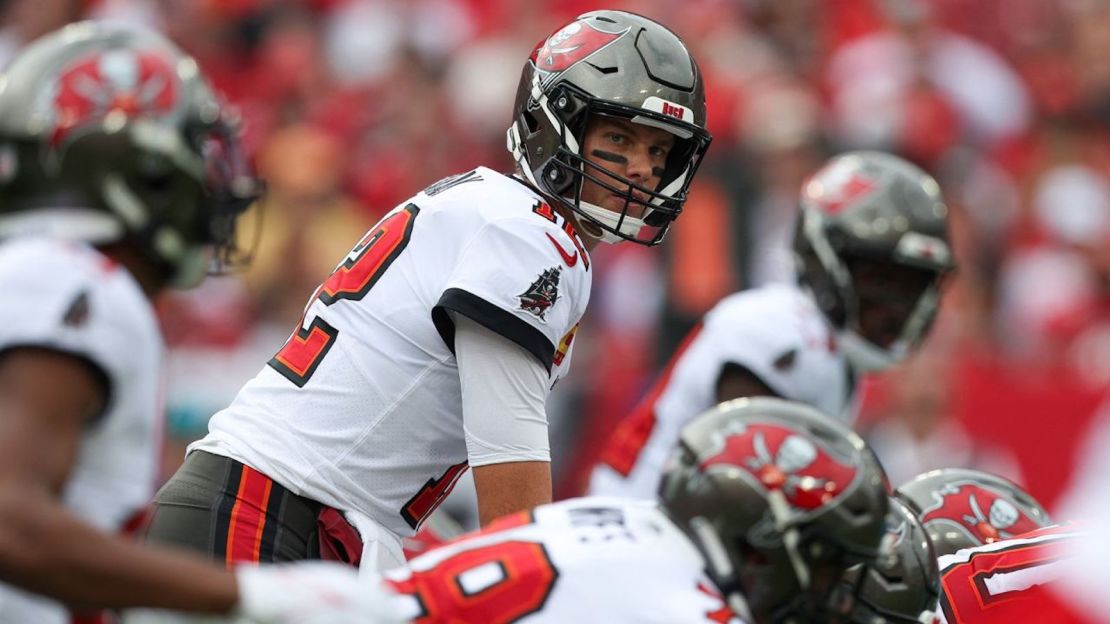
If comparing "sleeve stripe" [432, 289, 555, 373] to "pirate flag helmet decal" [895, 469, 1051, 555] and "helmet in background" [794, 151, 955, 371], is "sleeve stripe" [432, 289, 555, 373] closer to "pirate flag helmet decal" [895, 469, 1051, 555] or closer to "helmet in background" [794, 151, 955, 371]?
"pirate flag helmet decal" [895, 469, 1051, 555]

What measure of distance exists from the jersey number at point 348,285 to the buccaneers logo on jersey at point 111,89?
1.01m

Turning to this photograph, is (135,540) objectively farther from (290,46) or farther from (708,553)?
(290,46)

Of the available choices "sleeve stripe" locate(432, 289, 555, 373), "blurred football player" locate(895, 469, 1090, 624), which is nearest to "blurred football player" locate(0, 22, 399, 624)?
"sleeve stripe" locate(432, 289, 555, 373)

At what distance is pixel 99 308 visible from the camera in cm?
287

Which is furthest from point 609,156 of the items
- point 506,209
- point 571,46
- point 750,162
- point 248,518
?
point 750,162

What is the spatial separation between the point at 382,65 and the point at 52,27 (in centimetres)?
594

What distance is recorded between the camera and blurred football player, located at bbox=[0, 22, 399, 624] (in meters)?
2.74

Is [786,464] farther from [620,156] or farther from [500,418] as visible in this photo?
[620,156]

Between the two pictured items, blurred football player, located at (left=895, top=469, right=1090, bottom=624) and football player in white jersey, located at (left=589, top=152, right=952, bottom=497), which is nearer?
blurred football player, located at (left=895, top=469, right=1090, bottom=624)

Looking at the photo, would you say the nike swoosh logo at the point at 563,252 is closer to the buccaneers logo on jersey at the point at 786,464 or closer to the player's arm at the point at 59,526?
the buccaneers logo on jersey at the point at 786,464

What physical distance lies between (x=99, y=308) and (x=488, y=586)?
892 mm

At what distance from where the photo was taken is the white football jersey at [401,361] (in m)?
3.92

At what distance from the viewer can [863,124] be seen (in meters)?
11.5

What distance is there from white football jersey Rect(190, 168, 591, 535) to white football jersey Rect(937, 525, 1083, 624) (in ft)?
3.87
